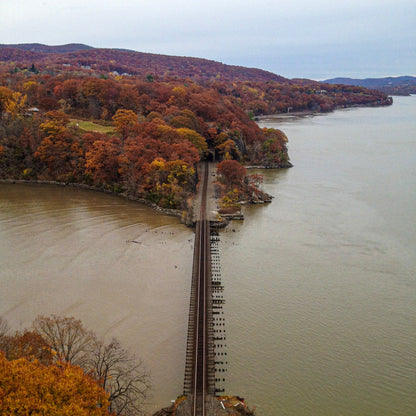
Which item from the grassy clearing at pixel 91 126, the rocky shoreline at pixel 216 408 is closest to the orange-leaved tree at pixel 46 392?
the rocky shoreline at pixel 216 408

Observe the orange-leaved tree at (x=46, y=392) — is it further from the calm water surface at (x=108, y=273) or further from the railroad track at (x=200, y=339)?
the calm water surface at (x=108, y=273)

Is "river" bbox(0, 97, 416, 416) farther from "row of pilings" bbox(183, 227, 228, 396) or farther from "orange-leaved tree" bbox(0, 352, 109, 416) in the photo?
"orange-leaved tree" bbox(0, 352, 109, 416)

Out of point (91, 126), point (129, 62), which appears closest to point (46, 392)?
point (91, 126)

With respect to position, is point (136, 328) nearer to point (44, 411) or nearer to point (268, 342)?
point (268, 342)

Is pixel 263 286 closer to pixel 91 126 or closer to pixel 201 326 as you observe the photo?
pixel 201 326

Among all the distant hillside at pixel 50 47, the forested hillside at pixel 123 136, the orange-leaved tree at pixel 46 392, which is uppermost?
the distant hillside at pixel 50 47

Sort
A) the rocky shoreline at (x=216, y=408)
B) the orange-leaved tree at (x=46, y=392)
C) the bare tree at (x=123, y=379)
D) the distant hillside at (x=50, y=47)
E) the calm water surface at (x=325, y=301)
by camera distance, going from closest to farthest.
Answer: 1. the orange-leaved tree at (x=46, y=392)
2. the rocky shoreline at (x=216, y=408)
3. the bare tree at (x=123, y=379)
4. the calm water surface at (x=325, y=301)
5. the distant hillside at (x=50, y=47)
